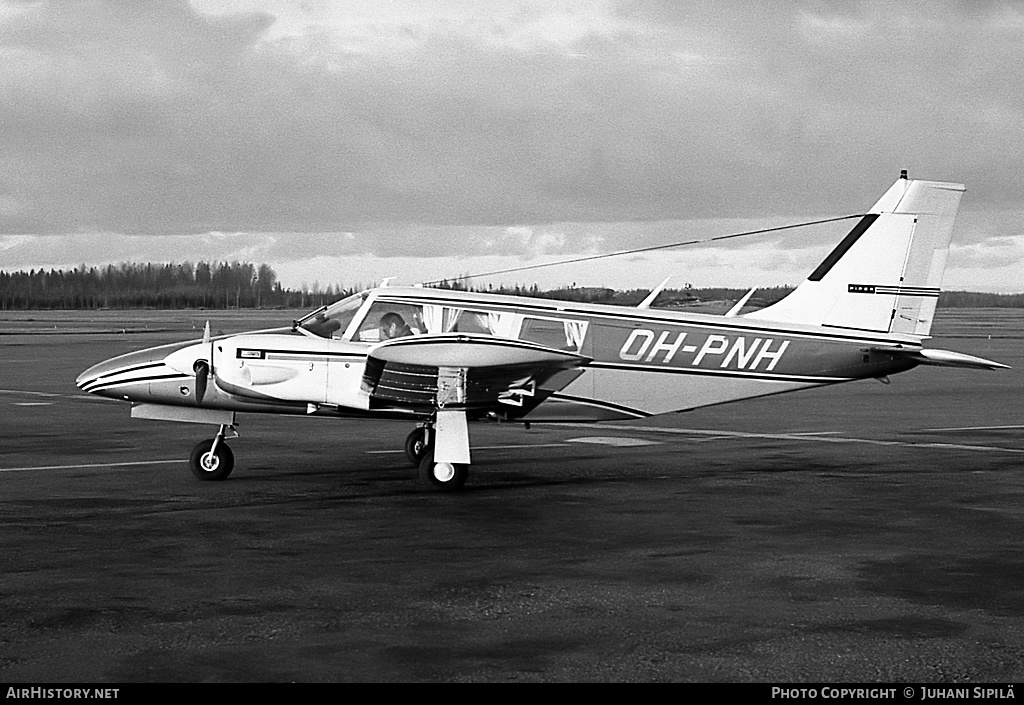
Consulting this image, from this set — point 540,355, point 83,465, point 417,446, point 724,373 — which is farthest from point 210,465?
point 724,373

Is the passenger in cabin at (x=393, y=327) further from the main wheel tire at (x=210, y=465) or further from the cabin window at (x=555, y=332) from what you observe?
the main wheel tire at (x=210, y=465)

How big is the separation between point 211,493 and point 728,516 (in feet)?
19.6

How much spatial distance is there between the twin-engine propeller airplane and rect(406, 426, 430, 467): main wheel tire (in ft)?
0.09

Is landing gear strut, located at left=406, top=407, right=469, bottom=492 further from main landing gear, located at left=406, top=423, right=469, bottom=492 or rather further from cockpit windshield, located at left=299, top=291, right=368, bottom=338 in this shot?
cockpit windshield, located at left=299, top=291, right=368, bottom=338

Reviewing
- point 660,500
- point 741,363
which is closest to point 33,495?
point 660,500

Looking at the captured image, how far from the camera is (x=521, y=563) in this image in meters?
10.4

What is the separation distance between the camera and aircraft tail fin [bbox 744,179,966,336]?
17062 mm

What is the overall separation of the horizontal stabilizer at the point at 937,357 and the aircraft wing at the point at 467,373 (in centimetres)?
439

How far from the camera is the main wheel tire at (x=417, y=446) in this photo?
16766 millimetres

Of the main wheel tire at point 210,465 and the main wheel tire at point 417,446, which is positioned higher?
the main wheel tire at point 417,446

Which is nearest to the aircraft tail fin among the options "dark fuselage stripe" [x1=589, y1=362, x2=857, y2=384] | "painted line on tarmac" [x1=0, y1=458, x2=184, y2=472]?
"dark fuselage stripe" [x1=589, y1=362, x2=857, y2=384]

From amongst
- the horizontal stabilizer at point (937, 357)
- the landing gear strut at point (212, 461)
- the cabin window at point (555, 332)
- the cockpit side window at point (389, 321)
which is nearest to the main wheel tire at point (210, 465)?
the landing gear strut at point (212, 461)

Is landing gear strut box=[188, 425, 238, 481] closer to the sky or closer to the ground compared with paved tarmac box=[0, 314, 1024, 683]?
closer to the ground
